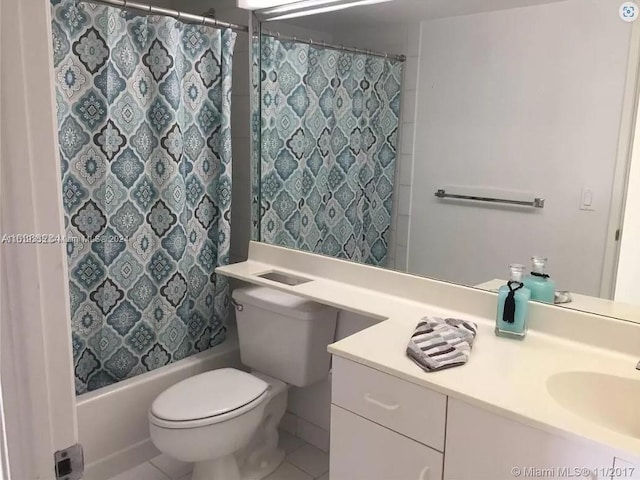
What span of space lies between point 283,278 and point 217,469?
76cm

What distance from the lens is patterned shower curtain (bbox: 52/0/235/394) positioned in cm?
185

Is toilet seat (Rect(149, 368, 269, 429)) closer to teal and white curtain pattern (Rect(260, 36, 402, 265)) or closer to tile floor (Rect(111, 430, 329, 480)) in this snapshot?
tile floor (Rect(111, 430, 329, 480))

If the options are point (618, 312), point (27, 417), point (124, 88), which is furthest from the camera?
point (124, 88)

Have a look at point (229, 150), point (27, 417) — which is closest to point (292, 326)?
point (229, 150)

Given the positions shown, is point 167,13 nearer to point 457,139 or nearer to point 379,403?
point 457,139

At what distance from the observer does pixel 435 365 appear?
130 cm

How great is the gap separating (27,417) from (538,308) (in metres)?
1.36

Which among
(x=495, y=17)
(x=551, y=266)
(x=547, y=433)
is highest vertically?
(x=495, y=17)

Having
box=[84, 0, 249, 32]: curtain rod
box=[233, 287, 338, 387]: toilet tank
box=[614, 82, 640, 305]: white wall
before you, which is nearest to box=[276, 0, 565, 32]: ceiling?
box=[84, 0, 249, 32]: curtain rod

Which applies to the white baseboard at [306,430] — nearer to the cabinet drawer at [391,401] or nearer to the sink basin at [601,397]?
the cabinet drawer at [391,401]

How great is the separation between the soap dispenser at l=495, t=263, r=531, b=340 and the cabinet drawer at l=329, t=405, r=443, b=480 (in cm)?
43

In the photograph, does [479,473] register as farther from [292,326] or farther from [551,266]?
[292,326]

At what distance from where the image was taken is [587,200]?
1.55 m

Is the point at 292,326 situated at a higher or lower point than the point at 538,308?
lower
